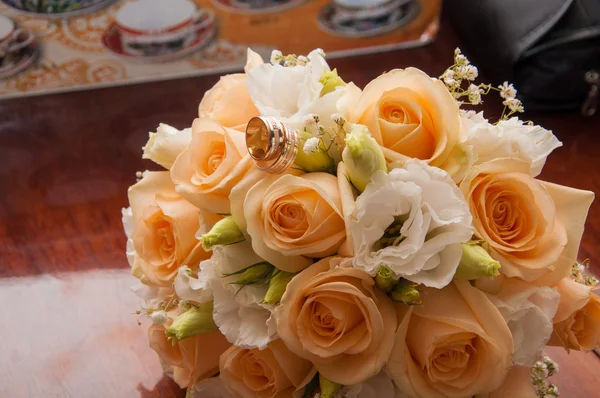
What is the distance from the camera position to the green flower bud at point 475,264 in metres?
0.46

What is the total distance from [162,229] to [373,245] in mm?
198

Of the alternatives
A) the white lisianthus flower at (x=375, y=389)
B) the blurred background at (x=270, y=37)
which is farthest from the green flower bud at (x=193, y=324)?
the blurred background at (x=270, y=37)

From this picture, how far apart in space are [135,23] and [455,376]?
2.49ft

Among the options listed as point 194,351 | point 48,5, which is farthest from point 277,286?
point 48,5

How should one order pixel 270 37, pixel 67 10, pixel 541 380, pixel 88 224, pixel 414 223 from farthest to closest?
pixel 270 37, pixel 67 10, pixel 88 224, pixel 541 380, pixel 414 223

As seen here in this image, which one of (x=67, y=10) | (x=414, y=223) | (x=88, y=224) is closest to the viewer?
(x=414, y=223)

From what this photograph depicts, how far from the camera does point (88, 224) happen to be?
891 mm

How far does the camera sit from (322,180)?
0.50m

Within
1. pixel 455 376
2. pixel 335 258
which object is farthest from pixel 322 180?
pixel 455 376

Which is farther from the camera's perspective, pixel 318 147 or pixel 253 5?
pixel 253 5

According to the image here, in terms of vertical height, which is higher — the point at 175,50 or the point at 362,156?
the point at 362,156

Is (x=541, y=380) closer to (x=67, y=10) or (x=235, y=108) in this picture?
(x=235, y=108)

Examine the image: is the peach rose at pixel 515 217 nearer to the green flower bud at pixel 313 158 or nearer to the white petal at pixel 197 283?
the green flower bud at pixel 313 158

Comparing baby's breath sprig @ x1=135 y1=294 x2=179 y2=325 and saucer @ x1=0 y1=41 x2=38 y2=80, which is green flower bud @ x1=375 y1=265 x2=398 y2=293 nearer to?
baby's breath sprig @ x1=135 y1=294 x2=179 y2=325
